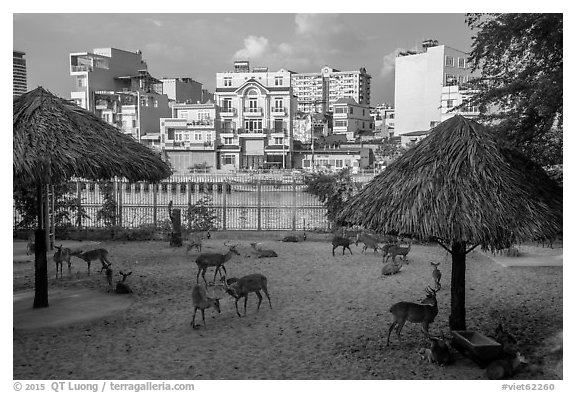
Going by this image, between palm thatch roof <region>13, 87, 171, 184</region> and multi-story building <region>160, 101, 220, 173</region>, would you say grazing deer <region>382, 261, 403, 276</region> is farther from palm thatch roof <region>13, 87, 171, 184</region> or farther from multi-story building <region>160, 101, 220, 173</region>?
multi-story building <region>160, 101, 220, 173</region>

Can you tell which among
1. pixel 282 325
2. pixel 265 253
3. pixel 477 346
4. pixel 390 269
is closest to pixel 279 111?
pixel 265 253

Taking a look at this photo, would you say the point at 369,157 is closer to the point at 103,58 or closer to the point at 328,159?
the point at 328,159

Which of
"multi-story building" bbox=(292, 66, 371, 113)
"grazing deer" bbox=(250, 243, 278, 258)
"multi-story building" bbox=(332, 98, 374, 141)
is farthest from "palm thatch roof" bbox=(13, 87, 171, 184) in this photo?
"multi-story building" bbox=(292, 66, 371, 113)

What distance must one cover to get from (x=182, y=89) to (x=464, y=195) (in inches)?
2510

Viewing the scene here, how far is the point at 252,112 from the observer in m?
57.9

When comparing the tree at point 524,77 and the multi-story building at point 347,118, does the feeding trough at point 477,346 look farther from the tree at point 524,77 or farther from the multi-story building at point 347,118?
the multi-story building at point 347,118

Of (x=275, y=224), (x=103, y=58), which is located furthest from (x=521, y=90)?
(x=103, y=58)

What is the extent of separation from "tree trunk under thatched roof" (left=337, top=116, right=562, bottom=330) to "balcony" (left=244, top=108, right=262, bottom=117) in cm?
5135

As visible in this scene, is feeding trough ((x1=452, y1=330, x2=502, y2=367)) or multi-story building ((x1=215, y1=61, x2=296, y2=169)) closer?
feeding trough ((x1=452, y1=330, x2=502, y2=367))

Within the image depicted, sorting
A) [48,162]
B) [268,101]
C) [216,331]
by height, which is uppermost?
[268,101]

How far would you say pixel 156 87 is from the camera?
6562 cm

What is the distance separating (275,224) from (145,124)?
4191 cm

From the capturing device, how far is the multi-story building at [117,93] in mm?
57188

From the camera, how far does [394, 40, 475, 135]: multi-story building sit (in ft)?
160
